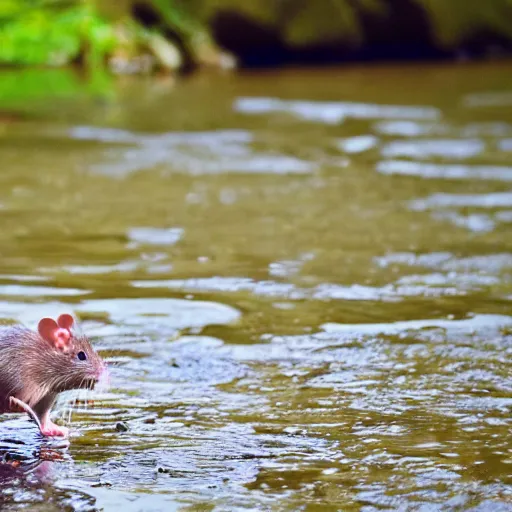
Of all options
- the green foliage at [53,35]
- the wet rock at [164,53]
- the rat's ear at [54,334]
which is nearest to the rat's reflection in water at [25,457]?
the rat's ear at [54,334]

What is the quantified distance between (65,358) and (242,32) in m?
15.1

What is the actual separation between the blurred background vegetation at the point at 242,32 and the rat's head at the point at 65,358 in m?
14.2

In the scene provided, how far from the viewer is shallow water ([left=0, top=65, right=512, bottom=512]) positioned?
3.45 meters

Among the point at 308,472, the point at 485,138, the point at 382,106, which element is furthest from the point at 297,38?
the point at 308,472

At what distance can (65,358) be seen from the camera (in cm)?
372

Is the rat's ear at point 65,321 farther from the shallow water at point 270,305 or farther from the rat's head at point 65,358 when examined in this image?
the shallow water at point 270,305

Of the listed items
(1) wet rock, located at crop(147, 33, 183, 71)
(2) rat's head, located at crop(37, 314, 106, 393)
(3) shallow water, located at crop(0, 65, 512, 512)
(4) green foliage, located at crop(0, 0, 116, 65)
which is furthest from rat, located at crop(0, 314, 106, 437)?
(4) green foliage, located at crop(0, 0, 116, 65)

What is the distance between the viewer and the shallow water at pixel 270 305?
136 inches

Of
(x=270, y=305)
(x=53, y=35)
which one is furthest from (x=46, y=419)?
(x=53, y=35)

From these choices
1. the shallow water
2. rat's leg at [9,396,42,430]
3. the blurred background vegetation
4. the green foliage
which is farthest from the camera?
the green foliage

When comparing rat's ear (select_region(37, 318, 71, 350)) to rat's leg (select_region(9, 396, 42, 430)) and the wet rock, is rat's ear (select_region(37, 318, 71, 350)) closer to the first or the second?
rat's leg (select_region(9, 396, 42, 430))

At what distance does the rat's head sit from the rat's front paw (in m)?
0.12

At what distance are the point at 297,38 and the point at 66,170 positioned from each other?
10.1 meters

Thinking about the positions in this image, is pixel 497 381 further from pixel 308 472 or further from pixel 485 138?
pixel 485 138
